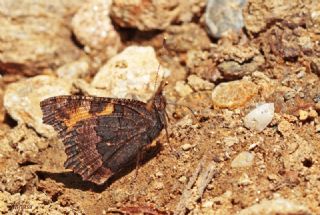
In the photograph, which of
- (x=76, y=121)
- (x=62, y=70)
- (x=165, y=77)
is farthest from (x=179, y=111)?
(x=62, y=70)

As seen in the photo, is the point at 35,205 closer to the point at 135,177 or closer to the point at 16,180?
the point at 16,180

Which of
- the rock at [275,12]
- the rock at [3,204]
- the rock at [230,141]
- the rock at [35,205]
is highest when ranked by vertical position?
the rock at [275,12]

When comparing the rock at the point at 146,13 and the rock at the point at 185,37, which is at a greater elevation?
the rock at the point at 146,13

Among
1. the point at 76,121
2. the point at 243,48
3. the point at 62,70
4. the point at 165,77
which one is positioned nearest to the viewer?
the point at 76,121

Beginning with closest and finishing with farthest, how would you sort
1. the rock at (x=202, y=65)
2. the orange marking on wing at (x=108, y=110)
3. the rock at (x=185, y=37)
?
the orange marking on wing at (x=108, y=110), the rock at (x=202, y=65), the rock at (x=185, y=37)

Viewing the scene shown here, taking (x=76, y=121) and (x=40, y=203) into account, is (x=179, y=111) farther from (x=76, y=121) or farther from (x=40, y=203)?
(x=40, y=203)

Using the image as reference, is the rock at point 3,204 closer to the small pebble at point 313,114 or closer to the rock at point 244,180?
the rock at point 244,180

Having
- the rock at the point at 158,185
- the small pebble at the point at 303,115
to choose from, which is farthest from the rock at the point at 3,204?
the small pebble at the point at 303,115
